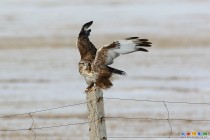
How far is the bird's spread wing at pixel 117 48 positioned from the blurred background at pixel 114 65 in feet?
1.17

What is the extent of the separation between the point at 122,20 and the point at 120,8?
3911 millimetres

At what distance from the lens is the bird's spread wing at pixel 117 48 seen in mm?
6613

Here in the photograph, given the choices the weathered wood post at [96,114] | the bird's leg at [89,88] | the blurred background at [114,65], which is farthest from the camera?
the blurred background at [114,65]

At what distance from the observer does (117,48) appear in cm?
662

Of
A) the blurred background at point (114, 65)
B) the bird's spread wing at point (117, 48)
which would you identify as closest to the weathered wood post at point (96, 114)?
the bird's spread wing at point (117, 48)

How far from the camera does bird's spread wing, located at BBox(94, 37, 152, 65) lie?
6.61 meters

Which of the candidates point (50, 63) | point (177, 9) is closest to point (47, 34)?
point (50, 63)

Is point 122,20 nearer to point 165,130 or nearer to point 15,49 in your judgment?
point 15,49

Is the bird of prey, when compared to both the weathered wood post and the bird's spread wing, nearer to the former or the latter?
the bird's spread wing

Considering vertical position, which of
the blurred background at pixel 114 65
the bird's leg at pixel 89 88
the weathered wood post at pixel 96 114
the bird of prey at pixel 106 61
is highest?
the blurred background at pixel 114 65

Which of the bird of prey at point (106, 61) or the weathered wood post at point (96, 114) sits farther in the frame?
the bird of prey at point (106, 61)

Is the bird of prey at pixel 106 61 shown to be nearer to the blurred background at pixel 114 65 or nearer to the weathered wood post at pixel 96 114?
the weathered wood post at pixel 96 114

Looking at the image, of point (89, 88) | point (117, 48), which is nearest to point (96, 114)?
point (89, 88)

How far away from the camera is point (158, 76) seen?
18141 mm
